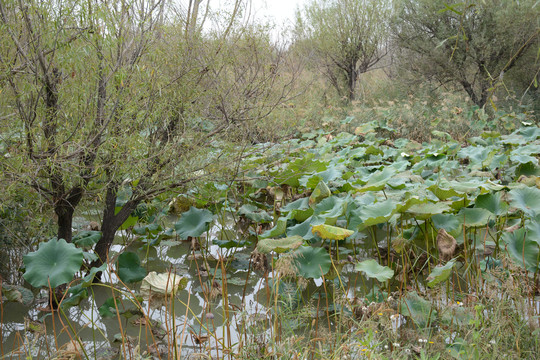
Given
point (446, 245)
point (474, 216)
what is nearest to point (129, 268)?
point (446, 245)

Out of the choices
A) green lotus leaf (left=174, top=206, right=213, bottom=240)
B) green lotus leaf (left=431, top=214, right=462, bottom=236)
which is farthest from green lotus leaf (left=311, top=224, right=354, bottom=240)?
green lotus leaf (left=174, top=206, right=213, bottom=240)

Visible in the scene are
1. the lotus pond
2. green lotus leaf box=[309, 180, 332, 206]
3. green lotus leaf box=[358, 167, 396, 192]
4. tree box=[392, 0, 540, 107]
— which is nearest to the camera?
the lotus pond

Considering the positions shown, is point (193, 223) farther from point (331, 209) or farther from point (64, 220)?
point (331, 209)

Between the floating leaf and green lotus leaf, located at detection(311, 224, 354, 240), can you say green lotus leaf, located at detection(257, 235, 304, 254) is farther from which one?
the floating leaf

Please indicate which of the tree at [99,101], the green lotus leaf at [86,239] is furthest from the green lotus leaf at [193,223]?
the green lotus leaf at [86,239]

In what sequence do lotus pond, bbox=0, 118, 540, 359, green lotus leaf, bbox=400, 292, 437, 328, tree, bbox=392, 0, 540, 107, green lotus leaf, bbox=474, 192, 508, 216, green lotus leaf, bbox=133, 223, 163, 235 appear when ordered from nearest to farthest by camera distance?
lotus pond, bbox=0, 118, 540, 359 → green lotus leaf, bbox=400, 292, 437, 328 → green lotus leaf, bbox=474, 192, 508, 216 → green lotus leaf, bbox=133, 223, 163, 235 → tree, bbox=392, 0, 540, 107

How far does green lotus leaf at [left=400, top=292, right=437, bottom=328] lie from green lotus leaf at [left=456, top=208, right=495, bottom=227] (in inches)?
25.6

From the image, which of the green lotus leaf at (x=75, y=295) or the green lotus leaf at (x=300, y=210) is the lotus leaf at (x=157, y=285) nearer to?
the green lotus leaf at (x=75, y=295)

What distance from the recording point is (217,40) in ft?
11.5

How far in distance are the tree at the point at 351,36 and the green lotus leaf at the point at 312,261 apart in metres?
8.29

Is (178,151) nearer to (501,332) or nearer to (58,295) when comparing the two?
(58,295)

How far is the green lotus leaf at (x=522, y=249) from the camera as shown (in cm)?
243

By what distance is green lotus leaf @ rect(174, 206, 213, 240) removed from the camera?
10.5 ft

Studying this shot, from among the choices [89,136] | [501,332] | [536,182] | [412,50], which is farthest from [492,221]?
[412,50]
